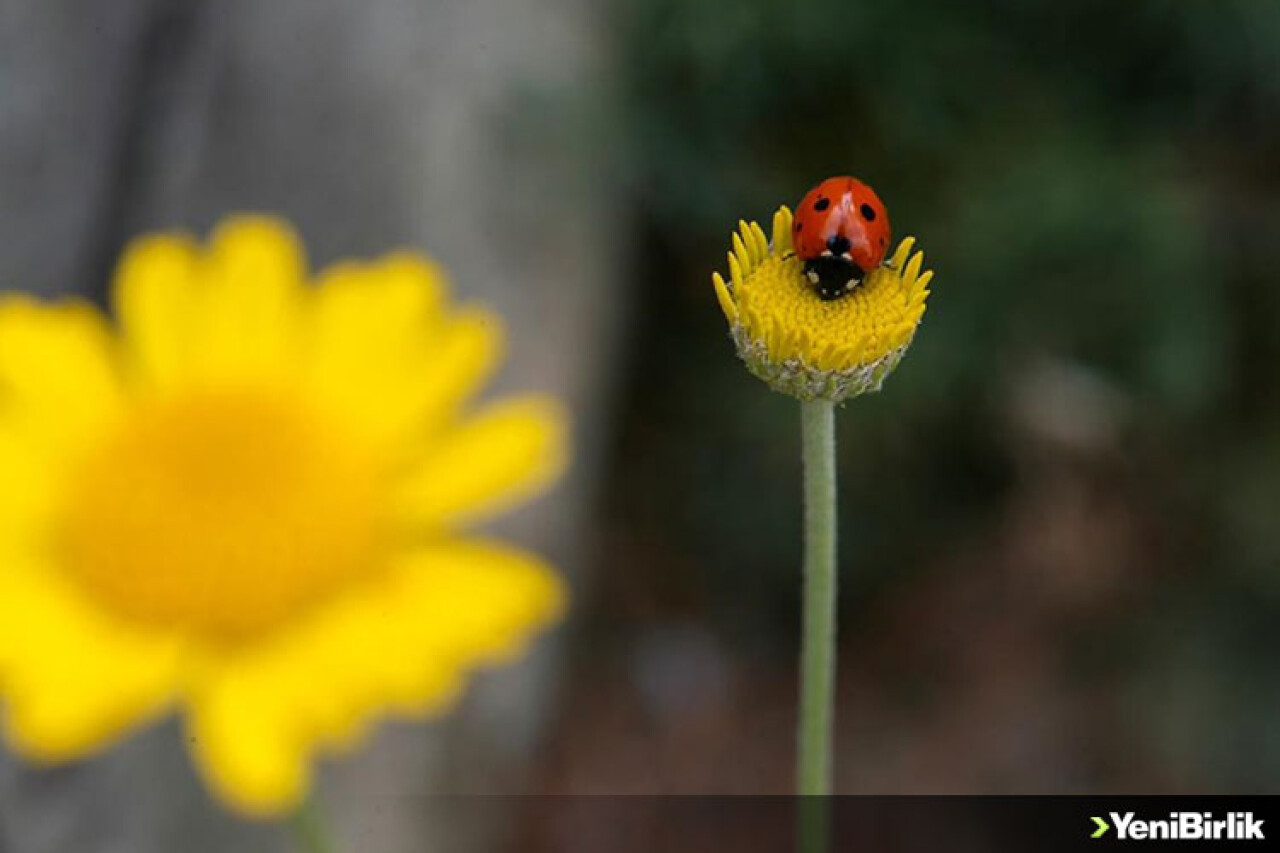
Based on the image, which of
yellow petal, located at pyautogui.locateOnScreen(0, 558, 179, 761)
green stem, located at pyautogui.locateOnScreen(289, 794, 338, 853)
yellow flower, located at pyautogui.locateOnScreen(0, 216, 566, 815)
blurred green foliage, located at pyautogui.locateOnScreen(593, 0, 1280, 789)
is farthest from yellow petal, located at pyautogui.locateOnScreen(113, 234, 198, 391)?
blurred green foliage, located at pyautogui.locateOnScreen(593, 0, 1280, 789)

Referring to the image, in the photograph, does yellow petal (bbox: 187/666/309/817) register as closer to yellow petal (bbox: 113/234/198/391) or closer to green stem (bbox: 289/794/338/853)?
green stem (bbox: 289/794/338/853)

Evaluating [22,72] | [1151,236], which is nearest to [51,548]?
[22,72]

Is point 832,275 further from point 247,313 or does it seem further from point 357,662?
point 247,313

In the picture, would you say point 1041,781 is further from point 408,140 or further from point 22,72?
point 22,72

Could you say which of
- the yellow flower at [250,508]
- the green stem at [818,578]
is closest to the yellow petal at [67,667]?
the yellow flower at [250,508]

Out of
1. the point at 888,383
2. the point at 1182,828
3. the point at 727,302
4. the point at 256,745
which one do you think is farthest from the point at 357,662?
the point at 888,383

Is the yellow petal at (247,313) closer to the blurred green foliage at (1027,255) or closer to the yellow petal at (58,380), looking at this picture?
the yellow petal at (58,380)
